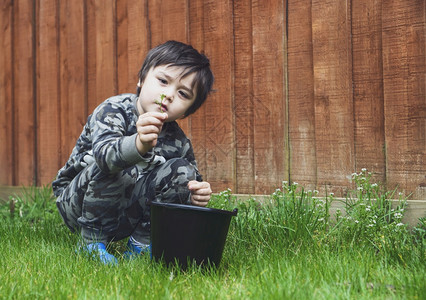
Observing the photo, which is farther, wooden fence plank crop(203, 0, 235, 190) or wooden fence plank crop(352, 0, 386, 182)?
wooden fence plank crop(203, 0, 235, 190)

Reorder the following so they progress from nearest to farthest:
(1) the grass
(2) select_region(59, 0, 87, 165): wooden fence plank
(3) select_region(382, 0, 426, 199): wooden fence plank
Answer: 1. (1) the grass
2. (3) select_region(382, 0, 426, 199): wooden fence plank
3. (2) select_region(59, 0, 87, 165): wooden fence plank

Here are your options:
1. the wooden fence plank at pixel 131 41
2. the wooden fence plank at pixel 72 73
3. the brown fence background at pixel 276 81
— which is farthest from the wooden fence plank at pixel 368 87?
the wooden fence plank at pixel 72 73

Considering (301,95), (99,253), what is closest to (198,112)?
(301,95)

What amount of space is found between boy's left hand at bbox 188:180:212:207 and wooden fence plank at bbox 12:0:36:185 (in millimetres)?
2608

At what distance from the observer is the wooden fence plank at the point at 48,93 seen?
164 inches

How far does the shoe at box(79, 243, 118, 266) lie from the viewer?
199 cm

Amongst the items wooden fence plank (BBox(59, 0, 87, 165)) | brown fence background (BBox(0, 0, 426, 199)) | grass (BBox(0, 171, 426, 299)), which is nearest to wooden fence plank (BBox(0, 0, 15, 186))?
brown fence background (BBox(0, 0, 426, 199))

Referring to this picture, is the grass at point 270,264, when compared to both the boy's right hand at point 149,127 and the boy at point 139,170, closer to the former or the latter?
the boy at point 139,170

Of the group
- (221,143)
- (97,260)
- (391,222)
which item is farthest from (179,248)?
(221,143)

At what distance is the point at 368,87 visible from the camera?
8.89 feet

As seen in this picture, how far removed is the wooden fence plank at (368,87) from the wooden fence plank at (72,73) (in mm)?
2170

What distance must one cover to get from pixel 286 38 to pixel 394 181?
1.04 m

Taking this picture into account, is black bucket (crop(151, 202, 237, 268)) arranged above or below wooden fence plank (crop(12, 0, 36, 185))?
below

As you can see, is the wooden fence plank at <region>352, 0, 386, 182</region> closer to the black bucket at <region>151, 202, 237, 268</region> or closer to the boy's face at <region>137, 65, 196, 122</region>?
the boy's face at <region>137, 65, 196, 122</region>
